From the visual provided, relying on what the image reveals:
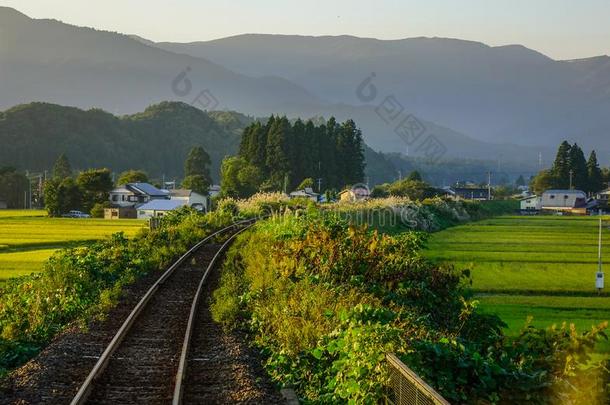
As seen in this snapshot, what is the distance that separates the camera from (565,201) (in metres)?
137

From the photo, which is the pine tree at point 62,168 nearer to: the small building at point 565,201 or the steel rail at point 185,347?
the small building at point 565,201

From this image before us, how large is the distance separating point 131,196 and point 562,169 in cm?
7268

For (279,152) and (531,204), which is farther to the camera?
(531,204)

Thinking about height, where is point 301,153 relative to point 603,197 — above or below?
above

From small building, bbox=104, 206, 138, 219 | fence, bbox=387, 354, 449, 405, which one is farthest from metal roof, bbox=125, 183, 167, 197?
fence, bbox=387, 354, 449, 405

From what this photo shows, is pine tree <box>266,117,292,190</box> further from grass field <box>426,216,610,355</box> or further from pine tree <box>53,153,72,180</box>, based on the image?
pine tree <box>53,153,72,180</box>

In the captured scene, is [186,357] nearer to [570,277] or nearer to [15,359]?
[15,359]

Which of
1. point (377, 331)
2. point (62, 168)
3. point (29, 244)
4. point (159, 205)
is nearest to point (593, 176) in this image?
point (159, 205)

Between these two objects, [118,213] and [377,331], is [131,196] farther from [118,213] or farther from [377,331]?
[377,331]

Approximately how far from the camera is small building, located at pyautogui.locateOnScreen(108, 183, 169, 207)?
11072 cm

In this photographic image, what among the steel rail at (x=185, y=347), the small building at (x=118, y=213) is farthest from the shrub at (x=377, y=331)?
the small building at (x=118, y=213)

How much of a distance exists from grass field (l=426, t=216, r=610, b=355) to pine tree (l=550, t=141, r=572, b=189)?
6866cm

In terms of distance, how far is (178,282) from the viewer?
72.1ft

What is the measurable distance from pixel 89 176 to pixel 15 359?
95.8 meters
